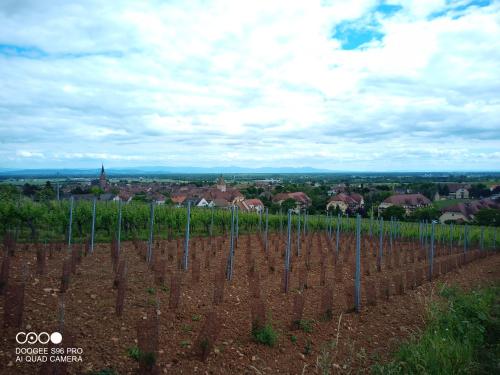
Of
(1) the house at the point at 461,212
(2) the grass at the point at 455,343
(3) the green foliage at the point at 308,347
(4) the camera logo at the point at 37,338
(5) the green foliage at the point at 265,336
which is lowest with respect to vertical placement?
(1) the house at the point at 461,212

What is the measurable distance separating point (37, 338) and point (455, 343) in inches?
228

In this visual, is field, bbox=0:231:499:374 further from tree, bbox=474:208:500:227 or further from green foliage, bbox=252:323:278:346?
tree, bbox=474:208:500:227

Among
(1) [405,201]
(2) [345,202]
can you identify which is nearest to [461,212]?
(1) [405,201]

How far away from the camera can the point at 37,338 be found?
4266mm

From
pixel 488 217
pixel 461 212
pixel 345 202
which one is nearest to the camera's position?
pixel 488 217

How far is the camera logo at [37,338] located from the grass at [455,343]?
390cm

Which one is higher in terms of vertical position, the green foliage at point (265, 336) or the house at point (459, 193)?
the green foliage at point (265, 336)

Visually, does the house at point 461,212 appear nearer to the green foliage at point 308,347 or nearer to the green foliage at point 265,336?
the green foliage at point 308,347

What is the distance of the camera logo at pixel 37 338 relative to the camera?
13.4ft

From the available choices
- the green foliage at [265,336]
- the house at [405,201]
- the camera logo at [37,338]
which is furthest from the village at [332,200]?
the green foliage at [265,336]

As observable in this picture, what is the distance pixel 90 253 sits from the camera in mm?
10461

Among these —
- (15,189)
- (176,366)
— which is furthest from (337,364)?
(15,189)

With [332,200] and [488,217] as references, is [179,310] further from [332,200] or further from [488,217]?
[332,200]

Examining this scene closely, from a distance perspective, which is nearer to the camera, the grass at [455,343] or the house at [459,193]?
the grass at [455,343]
